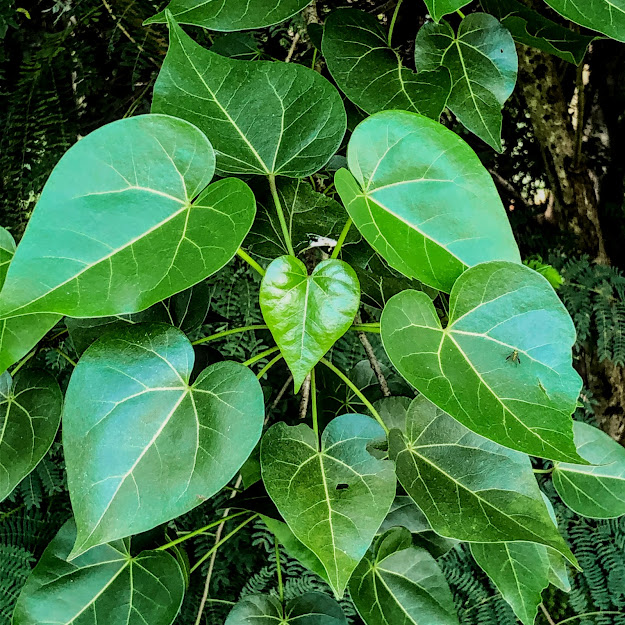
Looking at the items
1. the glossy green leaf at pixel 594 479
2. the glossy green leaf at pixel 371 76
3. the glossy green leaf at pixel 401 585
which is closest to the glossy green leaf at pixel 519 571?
the glossy green leaf at pixel 401 585

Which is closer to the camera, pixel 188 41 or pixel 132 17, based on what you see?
pixel 188 41

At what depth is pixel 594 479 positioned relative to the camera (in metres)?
0.60

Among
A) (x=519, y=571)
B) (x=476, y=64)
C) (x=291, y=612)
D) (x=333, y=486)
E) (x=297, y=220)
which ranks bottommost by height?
(x=291, y=612)

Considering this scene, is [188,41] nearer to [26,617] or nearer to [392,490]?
[392,490]

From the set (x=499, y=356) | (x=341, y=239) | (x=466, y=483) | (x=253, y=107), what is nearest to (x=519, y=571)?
(x=466, y=483)

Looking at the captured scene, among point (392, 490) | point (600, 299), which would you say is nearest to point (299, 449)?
point (392, 490)

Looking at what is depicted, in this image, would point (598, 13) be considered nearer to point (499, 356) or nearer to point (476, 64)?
point (476, 64)

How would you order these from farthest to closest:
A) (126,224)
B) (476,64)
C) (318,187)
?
(318,187)
(476,64)
(126,224)

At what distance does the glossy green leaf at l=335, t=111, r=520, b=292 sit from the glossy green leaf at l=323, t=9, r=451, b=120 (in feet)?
0.40

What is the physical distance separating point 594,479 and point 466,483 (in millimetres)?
274

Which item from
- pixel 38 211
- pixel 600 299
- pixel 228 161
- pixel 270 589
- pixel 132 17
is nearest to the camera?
pixel 38 211

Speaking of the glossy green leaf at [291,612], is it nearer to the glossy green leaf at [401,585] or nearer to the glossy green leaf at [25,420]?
the glossy green leaf at [401,585]

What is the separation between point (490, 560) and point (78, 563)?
344 mm

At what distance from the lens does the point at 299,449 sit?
0.42 meters
